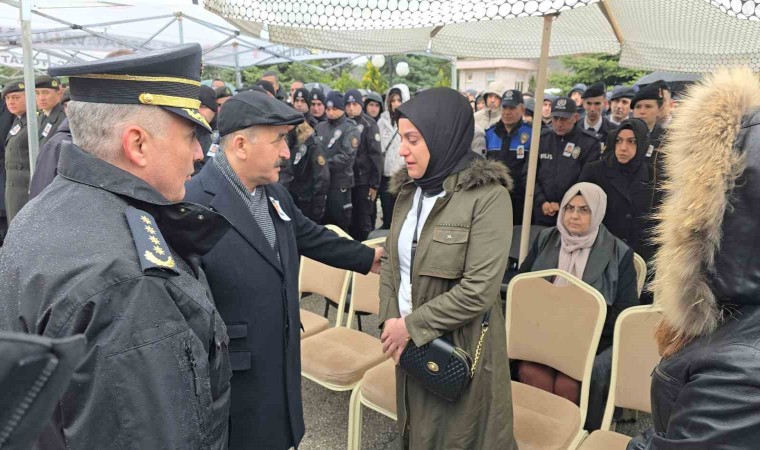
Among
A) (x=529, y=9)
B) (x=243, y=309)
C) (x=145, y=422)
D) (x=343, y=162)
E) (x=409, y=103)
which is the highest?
(x=529, y=9)

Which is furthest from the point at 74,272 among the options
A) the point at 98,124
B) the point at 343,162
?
the point at 343,162

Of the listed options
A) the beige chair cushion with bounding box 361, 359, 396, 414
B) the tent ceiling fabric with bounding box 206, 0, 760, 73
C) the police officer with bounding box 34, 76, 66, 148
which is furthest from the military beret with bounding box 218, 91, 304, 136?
the police officer with bounding box 34, 76, 66, 148

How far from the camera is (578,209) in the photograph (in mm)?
3041

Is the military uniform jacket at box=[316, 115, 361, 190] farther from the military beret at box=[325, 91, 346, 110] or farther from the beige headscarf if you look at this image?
the beige headscarf

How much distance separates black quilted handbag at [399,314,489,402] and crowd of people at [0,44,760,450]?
0.15ft

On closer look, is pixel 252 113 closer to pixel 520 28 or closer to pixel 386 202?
pixel 520 28

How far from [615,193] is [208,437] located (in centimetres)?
376

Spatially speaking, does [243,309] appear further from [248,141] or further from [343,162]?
[343,162]

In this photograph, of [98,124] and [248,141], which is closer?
[98,124]

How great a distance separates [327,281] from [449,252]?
65.6 inches

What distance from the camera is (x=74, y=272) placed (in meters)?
0.86

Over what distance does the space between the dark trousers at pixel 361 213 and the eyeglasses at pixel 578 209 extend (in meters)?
3.92

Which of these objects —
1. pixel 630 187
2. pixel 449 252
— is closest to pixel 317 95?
pixel 630 187

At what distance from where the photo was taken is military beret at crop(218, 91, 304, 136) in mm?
1841
